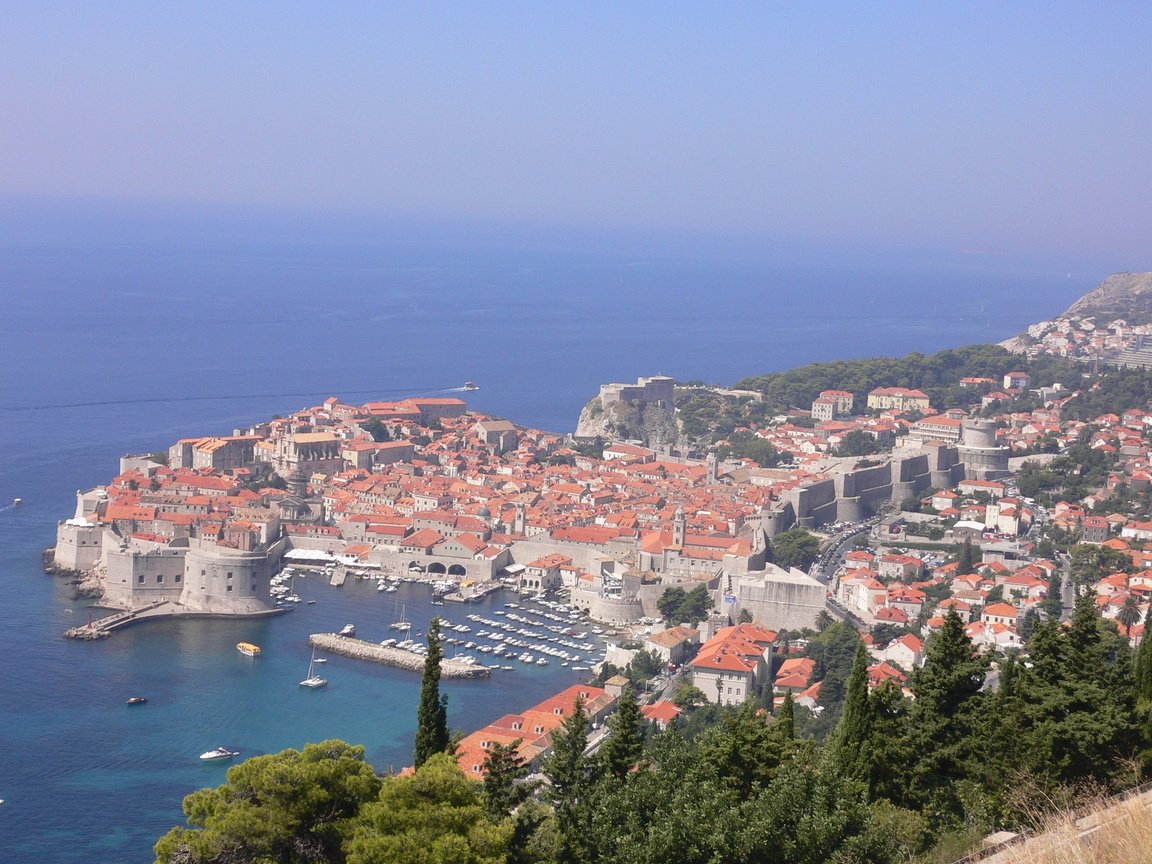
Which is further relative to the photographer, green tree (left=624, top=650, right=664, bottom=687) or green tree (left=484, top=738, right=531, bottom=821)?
green tree (left=624, top=650, right=664, bottom=687)

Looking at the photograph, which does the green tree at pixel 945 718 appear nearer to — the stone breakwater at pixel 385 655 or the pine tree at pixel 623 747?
the pine tree at pixel 623 747

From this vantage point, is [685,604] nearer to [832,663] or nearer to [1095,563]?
[832,663]

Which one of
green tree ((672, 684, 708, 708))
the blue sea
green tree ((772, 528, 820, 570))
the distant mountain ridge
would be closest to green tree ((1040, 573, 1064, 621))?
green tree ((772, 528, 820, 570))

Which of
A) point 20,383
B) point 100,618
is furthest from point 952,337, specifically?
point 100,618

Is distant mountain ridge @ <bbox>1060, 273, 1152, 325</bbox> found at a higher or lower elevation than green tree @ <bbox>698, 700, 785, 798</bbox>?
lower

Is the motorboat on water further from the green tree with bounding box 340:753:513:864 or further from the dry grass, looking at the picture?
the dry grass

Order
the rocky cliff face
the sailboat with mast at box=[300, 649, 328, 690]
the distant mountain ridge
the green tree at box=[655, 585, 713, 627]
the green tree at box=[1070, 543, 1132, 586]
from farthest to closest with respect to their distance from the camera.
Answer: the distant mountain ridge → the rocky cliff face → the green tree at box=[655, 585, 713, 627] → the green tree at box=[1070, 543, 1132, 586] → the sailboat with mast at box=[300, 649, 328, 690]

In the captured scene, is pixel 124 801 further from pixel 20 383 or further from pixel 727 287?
pixel 727 287
